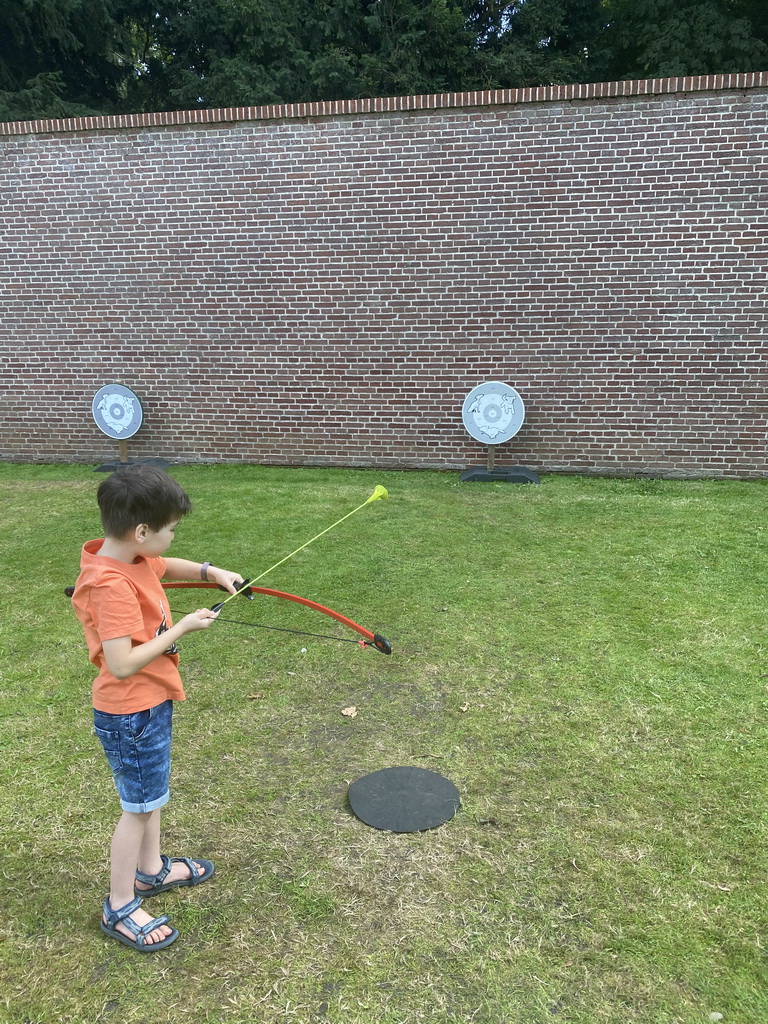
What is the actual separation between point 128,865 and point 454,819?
129 cm

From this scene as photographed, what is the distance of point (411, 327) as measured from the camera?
354 inches

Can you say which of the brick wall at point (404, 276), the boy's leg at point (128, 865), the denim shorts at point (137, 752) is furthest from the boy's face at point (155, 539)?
the brick wall at point (404, 276)

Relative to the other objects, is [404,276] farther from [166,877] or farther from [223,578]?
[166,877]

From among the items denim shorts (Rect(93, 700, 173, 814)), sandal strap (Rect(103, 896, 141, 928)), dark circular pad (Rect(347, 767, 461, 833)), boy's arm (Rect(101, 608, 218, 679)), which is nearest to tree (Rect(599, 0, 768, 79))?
dark circular pad (Rect(347, 767, 461, 833))

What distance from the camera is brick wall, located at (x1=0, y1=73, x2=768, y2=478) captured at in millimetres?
8133

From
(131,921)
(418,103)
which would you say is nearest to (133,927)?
(131,921)

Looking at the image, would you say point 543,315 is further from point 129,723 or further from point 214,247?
point 129,723

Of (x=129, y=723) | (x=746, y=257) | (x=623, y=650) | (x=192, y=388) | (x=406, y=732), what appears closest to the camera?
(x=129, y=723)

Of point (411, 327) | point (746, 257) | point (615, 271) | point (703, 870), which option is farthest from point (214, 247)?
point (703, 870)

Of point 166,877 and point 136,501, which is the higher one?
point 136,501

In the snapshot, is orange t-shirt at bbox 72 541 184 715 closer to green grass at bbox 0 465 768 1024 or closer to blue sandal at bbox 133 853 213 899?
blue sandal at bbox 133 853 213 899

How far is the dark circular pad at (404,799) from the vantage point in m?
2.99

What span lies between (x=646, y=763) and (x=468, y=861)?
107 cm

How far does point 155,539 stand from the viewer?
2.25 m
